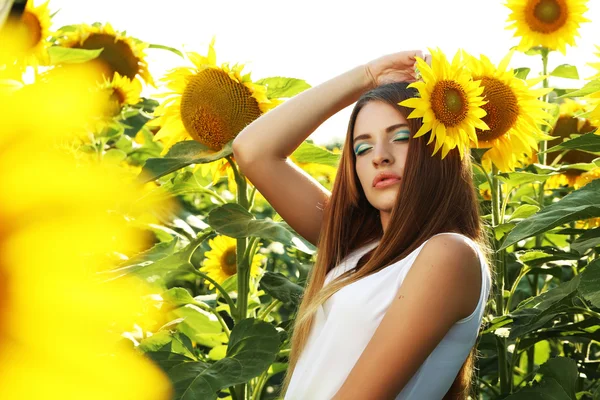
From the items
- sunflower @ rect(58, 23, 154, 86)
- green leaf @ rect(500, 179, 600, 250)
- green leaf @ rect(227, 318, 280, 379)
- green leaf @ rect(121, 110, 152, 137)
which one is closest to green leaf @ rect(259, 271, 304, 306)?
green leaf @ rect(227, 318, 280, 379)

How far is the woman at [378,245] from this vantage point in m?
0.91

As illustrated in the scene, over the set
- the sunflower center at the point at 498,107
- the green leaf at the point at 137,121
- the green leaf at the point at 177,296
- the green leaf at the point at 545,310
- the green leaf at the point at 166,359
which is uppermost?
the sunflower center at the point at 498,107

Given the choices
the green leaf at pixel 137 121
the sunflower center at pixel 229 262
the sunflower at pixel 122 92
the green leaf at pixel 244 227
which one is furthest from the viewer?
the green leaf at pixel 137 121

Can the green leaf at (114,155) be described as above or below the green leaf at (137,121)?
above

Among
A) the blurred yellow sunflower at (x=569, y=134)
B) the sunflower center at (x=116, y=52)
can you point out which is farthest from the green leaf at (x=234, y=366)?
the blurred yellow sunflower at (x=569, y=134)

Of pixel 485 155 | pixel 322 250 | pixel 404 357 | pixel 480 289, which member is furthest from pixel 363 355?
pixel 485 155

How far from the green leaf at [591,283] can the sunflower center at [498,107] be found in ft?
1.01

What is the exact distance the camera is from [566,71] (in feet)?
5.36

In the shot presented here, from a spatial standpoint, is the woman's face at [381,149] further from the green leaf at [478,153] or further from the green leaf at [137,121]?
the green leaf at [137,121]

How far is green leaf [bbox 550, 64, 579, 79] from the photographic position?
163 cm

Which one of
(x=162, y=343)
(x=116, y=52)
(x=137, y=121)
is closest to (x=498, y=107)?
(x=162, y=343)

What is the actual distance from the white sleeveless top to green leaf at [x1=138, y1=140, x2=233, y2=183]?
1.06ft

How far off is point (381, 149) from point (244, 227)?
24 centimetres

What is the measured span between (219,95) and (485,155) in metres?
0.45
